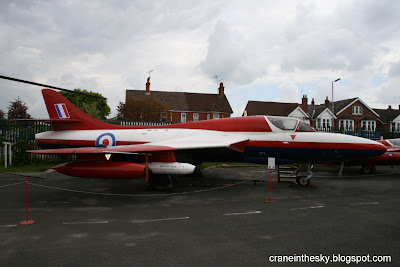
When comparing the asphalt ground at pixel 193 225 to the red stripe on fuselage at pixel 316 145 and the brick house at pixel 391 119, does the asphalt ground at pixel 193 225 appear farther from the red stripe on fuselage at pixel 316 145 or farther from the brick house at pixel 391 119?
the brick house at pixel 391 119

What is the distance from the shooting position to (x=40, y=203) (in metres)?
7.68

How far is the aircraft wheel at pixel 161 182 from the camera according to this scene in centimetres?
927

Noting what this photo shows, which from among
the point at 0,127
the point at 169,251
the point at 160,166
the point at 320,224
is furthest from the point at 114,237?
the point at 0,127

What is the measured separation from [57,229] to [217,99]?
4595cm

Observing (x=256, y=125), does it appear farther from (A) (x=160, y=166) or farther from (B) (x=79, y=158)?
(B) (x=79, y=158)

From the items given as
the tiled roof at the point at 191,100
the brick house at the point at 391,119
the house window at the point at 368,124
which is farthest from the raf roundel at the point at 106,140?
the brick house at the point at 391,119

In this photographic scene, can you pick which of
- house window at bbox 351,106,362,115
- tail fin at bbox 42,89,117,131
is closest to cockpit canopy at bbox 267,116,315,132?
tail fin at bbox 42,89,117,131

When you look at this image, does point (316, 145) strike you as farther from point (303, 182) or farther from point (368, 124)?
point (368, 124)

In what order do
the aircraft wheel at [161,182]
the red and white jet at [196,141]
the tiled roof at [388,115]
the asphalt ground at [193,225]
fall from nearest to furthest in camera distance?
the asphalt ground at [193,225] < the red and white jet at [196,141] < the aircraft wheel at [161,182] < the tiled roof at [388,115]

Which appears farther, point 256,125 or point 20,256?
point 256,125

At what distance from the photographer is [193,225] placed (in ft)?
18.6

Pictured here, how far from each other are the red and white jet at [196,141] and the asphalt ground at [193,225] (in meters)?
1.22

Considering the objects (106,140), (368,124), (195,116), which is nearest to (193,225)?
(106,140)

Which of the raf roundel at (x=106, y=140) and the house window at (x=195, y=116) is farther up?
the house window at (x=195, y=116)
